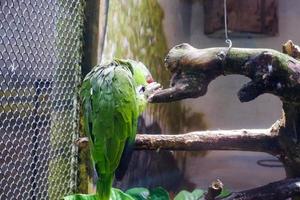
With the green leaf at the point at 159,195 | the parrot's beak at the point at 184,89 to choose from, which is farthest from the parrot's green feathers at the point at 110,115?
the green leaf at the point at 159,195

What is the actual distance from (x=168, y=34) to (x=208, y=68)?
1779mm

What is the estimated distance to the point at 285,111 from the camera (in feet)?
3.79

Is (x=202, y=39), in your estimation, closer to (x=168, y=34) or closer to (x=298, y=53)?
(x=168, y=34)

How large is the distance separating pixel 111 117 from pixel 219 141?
0.94 ft

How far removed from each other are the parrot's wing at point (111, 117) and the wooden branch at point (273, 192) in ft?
0.93

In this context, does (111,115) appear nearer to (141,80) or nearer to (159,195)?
(141,80)

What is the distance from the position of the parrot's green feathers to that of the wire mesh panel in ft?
1.21

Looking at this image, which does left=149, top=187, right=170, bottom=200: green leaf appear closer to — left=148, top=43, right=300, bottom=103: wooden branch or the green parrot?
the green parrot

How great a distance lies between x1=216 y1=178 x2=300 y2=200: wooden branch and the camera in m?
1.06

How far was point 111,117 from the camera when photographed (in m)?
1.13

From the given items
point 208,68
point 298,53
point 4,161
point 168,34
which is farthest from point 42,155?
point 168,34

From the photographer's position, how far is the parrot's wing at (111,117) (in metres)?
1.13

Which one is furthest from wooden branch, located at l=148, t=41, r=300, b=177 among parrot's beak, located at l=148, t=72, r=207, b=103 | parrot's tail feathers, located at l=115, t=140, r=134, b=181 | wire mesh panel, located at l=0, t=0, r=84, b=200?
wire mesh panel, located at l=0, t=0, r=84, b=200

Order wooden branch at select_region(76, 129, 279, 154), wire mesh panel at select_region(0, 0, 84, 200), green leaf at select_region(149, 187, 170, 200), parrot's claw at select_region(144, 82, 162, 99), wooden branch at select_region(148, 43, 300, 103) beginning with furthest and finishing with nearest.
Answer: green leaf at select_region(149, 187, 170, 200) → wire mesh panel at select_region(0, 0, 84, 200) → wooden branch at select_region(76, 129, 279, 154) → parrot's claw at select_region(144, 82, 162, 99) → wooden branch at select_region(148, 43, 300, 103)
